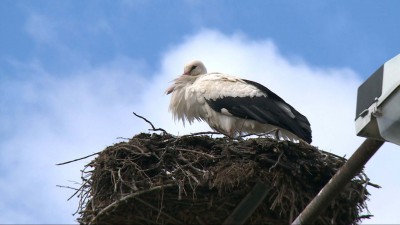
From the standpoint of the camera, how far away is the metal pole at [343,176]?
3.62 meters

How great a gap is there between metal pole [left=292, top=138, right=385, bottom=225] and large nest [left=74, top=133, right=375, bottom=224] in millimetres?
2381

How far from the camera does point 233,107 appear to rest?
9062 mm

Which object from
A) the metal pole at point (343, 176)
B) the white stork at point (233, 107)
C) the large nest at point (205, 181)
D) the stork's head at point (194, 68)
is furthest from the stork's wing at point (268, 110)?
the metal pole at point (343, 176)

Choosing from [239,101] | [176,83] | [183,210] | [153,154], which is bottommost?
[183,210]

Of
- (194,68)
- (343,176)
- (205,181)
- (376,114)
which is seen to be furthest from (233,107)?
(376,114)

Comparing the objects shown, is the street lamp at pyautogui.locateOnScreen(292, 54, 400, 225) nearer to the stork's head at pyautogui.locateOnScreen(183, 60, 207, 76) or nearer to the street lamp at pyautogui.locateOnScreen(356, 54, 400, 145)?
the street lamp at pyautogui.locateOnScreen(356, 54, 400, 145)

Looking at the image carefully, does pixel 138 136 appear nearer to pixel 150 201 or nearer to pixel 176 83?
pixel 150 201

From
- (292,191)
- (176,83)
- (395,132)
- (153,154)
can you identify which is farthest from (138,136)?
(395,132)

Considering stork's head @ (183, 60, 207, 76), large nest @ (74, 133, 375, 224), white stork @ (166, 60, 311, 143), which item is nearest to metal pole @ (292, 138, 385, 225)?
large nest @ (74, 133, 375, 224)

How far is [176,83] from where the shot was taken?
9.75m

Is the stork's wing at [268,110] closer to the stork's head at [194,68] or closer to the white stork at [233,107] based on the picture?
the white stork at [233,107]

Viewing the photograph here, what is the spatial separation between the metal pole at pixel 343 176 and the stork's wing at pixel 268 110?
4.62 m

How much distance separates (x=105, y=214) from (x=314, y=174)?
177 centimetres

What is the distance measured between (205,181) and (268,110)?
2.39 metres
